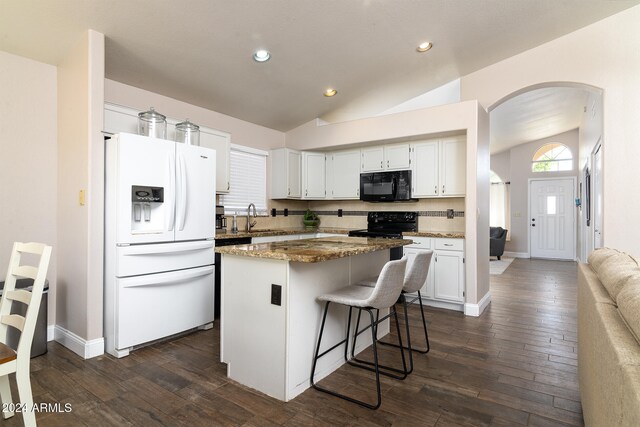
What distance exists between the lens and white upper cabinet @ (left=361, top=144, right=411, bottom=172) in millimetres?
4695

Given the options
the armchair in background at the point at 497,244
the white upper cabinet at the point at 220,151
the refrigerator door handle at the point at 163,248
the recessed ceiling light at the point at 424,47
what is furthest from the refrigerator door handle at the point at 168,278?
the armchair in background at the point at 497,244

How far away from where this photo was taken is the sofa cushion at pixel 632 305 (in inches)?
39.0

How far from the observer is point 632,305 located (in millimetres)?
1061

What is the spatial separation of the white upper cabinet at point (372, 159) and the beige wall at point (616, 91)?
2.21 meters

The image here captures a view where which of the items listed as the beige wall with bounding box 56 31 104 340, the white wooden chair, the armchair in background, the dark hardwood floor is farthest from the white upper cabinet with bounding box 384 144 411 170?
the armchair in background

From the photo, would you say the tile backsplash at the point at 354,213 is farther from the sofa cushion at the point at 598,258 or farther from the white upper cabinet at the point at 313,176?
the sofa cushion at the point at 598,258

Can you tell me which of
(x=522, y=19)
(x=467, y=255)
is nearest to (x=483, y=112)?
(x=522, y=19)

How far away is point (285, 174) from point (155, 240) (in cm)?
254

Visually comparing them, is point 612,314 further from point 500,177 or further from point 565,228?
point 500,177

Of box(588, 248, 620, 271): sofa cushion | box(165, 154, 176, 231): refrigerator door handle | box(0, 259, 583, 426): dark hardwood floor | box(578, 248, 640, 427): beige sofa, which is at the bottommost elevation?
box(0, 259, 583, 426): dark hardwood floor

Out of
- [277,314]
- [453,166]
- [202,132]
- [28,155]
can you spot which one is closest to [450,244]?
[453,166]

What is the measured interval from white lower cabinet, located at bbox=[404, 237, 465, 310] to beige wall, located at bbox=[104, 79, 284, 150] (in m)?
2.69

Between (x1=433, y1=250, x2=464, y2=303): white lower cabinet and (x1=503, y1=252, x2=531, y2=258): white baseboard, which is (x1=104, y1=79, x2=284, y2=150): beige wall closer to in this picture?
(x1=433, y1=250, x2=464, y2=303): white lower cabinet

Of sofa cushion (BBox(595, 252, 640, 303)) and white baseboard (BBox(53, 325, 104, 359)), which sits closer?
sofa cushion (BBox(595, 252, 640, 303))
